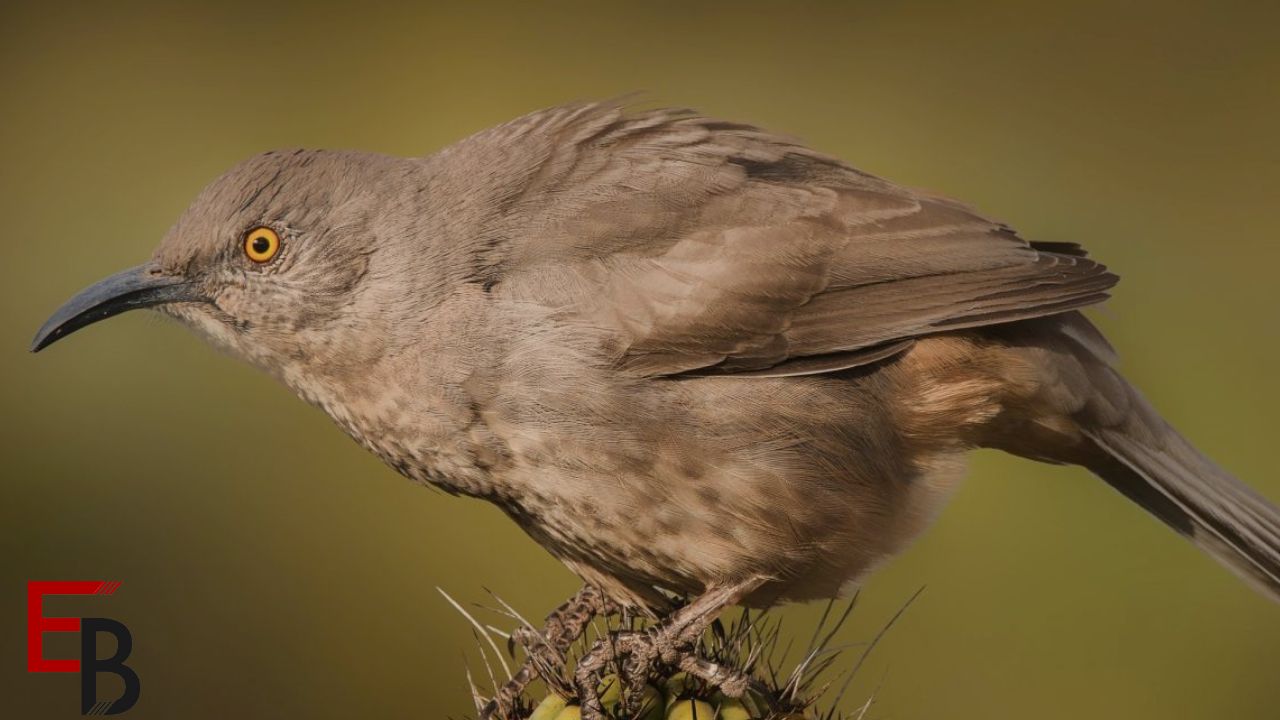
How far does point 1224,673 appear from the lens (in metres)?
5.15

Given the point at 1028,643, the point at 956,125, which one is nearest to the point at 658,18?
the point at 956,125

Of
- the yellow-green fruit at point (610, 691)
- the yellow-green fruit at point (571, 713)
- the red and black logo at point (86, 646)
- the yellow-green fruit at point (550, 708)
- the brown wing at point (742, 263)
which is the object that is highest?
the brown wing at point (742, 263)

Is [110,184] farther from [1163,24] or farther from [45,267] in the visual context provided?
[1163,24]

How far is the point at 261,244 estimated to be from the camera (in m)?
3.65

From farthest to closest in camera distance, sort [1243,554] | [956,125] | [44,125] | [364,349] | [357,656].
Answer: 1. [44,125]
2. [956,125]
3. [357,656]
4. [1243,554]
5. [364,349]

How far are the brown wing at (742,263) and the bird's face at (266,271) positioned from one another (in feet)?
1.36

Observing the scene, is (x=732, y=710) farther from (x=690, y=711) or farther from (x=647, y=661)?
(x=647, y=661)

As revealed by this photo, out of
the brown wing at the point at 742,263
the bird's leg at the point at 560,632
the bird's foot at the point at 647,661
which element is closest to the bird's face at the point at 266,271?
the brown wing at the point at 742,263

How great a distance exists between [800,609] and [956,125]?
239 centimetres

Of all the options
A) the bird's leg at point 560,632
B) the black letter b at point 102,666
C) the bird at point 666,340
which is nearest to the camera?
the bird's leg at point 560,632

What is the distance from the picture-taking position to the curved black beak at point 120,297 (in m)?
3.65

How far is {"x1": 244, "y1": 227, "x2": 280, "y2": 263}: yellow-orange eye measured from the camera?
3627 mm

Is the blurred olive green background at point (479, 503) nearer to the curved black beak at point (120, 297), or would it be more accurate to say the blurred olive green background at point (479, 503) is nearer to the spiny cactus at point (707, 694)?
the curved black beak at point (120, 297)

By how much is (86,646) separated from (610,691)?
2993mm
